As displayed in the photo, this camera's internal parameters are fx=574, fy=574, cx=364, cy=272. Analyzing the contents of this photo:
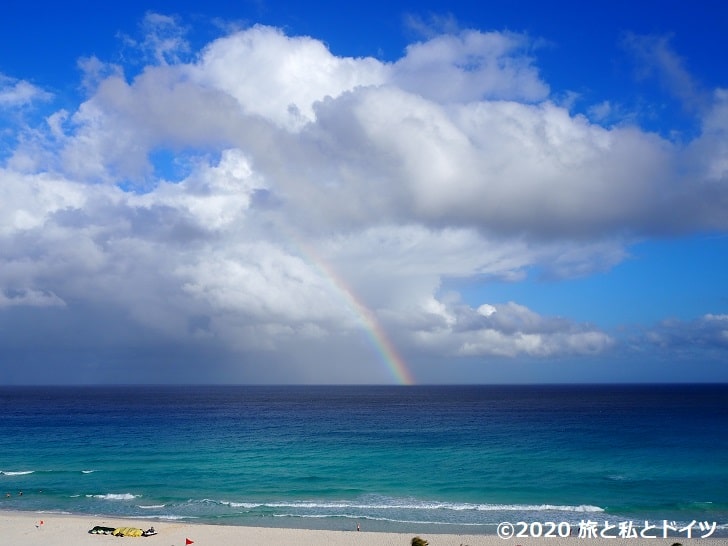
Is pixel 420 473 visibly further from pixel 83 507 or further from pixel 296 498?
pixel 83 507

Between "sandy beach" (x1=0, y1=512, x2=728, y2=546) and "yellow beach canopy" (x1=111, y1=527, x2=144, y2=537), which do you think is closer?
"sandy beach" (x1=0, y1=512, x2=728, y2=546)

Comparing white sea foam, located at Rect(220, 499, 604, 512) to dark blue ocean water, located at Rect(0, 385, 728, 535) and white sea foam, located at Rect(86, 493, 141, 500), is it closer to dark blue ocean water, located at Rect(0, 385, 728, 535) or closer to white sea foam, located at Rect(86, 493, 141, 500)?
dark blue ocean water, located at Rect(0, 385, 728, 535)

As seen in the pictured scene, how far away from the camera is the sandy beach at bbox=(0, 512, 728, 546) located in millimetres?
31188

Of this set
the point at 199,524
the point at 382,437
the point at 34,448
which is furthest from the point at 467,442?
the point at 34,448

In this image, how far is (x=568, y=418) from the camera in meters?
112

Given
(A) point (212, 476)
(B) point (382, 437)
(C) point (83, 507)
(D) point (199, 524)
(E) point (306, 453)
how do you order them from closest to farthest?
(D) point (199, 524) < (C) point (83, 507) < (A) point (212, 476) < (E) point (306, 453) < (B) point (382, 437)

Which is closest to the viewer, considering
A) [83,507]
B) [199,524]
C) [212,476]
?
[199,524]

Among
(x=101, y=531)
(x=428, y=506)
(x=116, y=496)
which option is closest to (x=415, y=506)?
(x=428, y=506)

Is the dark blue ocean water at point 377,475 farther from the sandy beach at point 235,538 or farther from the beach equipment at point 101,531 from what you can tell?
the beach equipment at point 101,531

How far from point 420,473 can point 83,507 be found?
89.4 feet

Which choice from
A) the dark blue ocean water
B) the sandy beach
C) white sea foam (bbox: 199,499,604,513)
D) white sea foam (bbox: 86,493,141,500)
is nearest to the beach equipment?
the sandy beach

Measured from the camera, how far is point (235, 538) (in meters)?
32.2

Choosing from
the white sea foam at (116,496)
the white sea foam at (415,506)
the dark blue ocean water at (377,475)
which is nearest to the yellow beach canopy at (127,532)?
the dark blue ocean water at (377,475)

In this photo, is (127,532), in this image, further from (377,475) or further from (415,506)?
(377,475)
